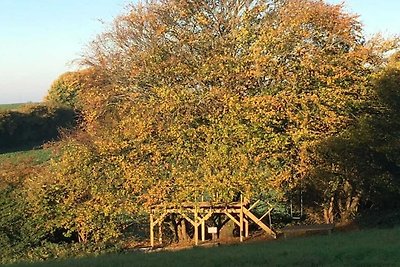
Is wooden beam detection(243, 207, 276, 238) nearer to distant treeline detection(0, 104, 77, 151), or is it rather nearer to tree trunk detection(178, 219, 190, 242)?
tree trunk detection(178, 219, 190, 242)

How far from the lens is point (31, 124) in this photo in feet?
216

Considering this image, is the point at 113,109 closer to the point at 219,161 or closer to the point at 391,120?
the point at 219,161

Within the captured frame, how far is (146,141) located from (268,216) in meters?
8.07

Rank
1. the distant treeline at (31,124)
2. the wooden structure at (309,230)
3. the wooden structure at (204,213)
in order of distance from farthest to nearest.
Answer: the distant treeline at (31,124) < the wooden structure at (204,213) < the wooden structure at (309,230)

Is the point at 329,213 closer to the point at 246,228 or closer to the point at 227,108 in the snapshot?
the point at 246,228

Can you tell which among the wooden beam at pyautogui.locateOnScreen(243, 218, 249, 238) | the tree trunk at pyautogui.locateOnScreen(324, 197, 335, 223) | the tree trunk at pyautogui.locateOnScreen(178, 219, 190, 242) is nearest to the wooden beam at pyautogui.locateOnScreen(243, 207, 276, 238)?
the wooden beam at pyautogui.locateOnScreen(243, 218, 249, 238)

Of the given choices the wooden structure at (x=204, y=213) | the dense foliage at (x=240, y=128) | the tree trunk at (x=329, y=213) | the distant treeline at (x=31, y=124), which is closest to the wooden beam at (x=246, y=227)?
the wooden structure at (x=204, y=213)

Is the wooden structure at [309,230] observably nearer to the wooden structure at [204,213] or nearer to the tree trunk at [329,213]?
the wooden structure at [204,213]

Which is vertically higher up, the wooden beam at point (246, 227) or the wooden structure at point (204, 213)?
the wooden structure at point (204, 213)

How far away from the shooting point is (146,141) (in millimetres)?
26312

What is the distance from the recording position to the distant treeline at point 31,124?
6247 cm

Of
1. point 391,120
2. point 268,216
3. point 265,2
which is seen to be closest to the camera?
point 391,120

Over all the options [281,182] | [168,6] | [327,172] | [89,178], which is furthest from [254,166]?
[168,6]

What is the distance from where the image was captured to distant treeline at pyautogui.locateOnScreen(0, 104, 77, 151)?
62.5 meters
